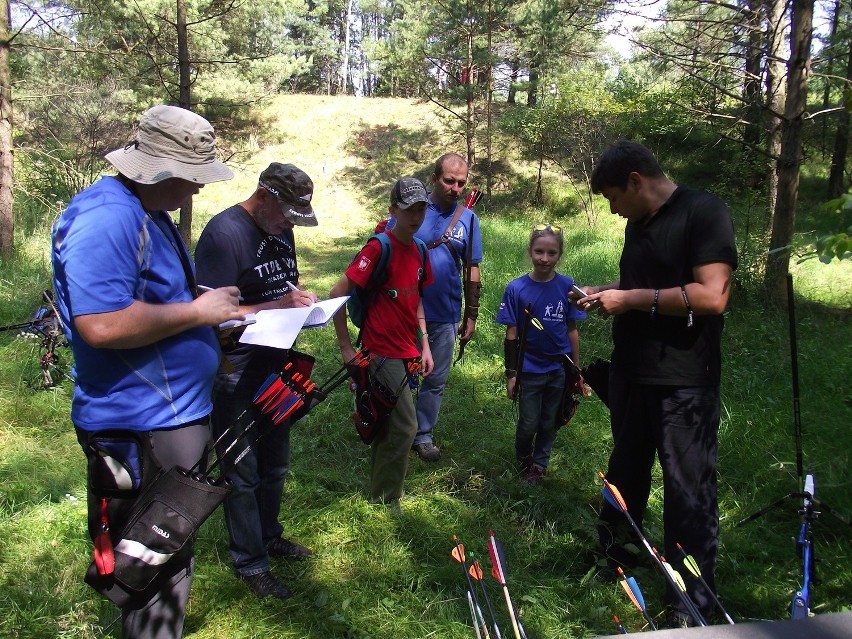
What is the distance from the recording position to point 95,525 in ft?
6.17

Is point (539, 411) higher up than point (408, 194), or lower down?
lower down

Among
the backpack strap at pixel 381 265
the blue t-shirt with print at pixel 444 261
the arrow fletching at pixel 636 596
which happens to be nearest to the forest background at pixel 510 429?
the blue t-shirt with print at pixel 444 261

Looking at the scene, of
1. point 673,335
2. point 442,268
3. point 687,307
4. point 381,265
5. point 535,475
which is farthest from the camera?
point 442,268

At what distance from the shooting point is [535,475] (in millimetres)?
3990

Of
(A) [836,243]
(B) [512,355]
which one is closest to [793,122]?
(B) [512,355]

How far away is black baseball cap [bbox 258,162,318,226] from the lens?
2.51 metres

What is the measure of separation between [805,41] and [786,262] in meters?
2.14

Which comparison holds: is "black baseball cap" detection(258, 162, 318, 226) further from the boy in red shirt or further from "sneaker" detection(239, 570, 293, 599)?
"sneaker" detection(239, 570, 293, 599)

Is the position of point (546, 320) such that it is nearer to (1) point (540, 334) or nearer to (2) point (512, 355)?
(1) point (540, 334)

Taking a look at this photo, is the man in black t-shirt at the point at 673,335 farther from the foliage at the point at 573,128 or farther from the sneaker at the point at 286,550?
the foliage at the point at 573,128

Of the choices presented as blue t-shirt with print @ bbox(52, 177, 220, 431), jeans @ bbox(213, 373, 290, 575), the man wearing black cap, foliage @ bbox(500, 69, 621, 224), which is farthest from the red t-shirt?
foliage @ bbox(500, 69, 621, 224)

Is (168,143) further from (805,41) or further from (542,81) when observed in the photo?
(542,81)

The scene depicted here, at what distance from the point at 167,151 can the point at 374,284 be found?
1.55m

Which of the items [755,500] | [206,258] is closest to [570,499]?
[755,500]
